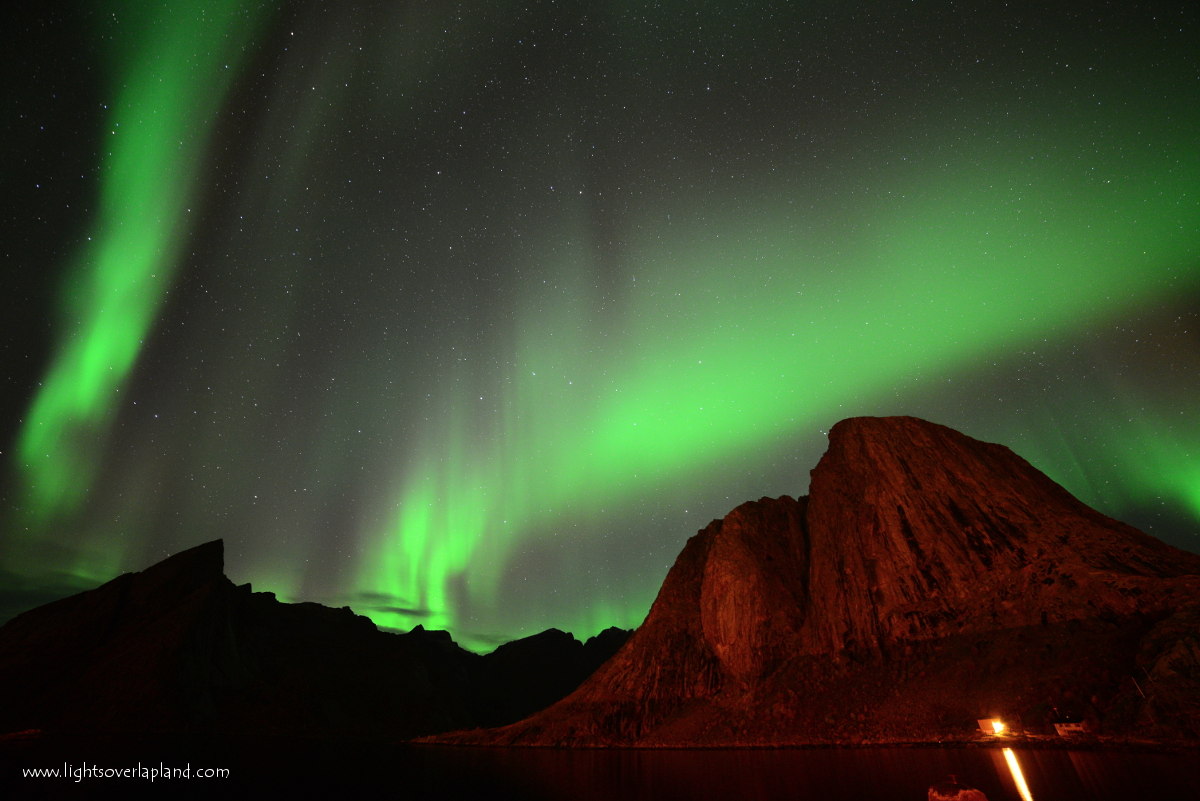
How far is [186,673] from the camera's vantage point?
140 m

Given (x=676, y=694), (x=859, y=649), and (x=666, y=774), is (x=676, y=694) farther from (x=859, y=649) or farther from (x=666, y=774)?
(x=666, y=774)

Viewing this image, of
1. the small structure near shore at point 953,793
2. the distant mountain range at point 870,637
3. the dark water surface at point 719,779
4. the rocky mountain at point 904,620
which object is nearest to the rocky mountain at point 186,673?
the distant mountain range at point 870,637

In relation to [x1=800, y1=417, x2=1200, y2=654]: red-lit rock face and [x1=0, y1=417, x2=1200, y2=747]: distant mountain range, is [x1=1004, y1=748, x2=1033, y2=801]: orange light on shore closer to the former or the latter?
[x1=0, y1=417, x2=1200, y2=747]: distant mountain range

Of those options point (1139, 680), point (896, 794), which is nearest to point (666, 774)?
point (896, 794)

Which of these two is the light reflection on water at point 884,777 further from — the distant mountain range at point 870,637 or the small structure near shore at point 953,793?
the distant mountain range at point 870,637

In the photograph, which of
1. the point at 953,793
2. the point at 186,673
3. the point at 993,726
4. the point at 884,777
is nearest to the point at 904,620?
the point at 993,726

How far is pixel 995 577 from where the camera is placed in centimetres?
6744

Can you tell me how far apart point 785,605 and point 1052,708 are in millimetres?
40791

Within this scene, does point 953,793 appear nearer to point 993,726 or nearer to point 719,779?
point 719,779

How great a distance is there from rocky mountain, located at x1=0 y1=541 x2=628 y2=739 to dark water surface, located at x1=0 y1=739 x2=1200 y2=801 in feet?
342

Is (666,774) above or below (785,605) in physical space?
below

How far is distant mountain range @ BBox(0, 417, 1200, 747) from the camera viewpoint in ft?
172

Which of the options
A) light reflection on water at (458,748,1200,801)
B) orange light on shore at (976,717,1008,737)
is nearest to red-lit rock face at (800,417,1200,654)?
orange light on shore at (976,717,1008,737)

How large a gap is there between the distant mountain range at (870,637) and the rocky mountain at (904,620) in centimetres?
24
